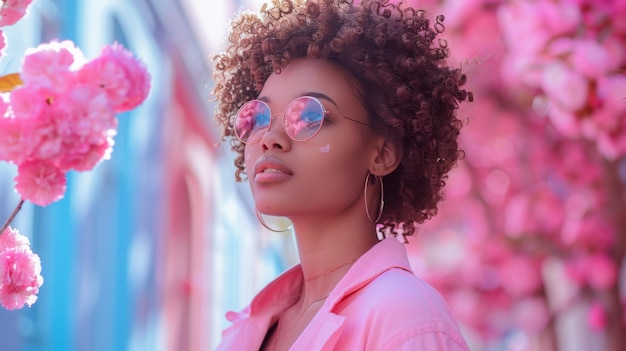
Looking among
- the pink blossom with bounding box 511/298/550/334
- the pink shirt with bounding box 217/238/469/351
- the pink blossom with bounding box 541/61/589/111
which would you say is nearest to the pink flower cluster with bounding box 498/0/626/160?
the pink blossom with bounding box 541/61/589/111

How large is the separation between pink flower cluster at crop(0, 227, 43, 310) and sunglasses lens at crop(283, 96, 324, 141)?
62 centimetres

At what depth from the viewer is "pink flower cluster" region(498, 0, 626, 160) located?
126 inches

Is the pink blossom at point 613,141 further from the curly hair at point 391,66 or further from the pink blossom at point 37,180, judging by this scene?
the pink blossom at point 37,180

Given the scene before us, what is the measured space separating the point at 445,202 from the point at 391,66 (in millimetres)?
2842

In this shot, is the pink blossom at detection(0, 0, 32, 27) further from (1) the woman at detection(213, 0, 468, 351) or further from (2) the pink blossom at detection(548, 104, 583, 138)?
(2) the pink blossom at detection(548, 104, 583, 138)

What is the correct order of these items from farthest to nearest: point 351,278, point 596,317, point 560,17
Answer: point 596,317 → point 560,17 → point 351,278

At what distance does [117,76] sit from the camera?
4.63 ft

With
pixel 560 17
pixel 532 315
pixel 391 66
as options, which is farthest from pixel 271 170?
pixel 532 315

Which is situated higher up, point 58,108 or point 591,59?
point 591,59

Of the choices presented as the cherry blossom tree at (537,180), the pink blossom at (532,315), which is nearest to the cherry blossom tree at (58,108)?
the cherry blossom tree at (537,180)

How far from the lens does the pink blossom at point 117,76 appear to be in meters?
1.41

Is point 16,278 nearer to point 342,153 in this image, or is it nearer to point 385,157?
point 342,153

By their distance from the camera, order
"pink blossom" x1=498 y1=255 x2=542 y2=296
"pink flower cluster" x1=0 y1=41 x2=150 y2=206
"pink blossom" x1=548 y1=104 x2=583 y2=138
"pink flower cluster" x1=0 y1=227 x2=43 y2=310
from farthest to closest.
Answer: "pink blossom" x1=498 y1=255 x2=542 y2=296
"pink blossom" x1=548 y1=104 x2=583 y2=138
"pink flower cluster" x1=0 y1=227 x2=43 y2=310
"pink flower cluster" x1=0 y1=41 x2=150 y2=206

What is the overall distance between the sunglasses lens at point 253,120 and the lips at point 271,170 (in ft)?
0.26
